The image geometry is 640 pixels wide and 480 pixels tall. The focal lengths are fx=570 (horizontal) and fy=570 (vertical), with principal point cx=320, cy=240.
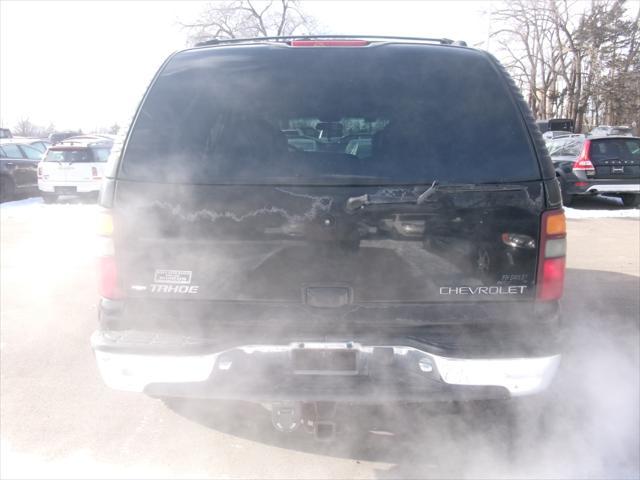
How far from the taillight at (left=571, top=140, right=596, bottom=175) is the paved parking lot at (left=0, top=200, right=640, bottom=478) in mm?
Result: 8477

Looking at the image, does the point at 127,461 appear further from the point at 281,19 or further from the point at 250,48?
the point at 281,19

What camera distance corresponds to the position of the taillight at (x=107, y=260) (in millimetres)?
2391

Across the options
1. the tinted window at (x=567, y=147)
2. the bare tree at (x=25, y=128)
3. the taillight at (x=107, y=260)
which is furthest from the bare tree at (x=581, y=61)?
the bare tree at (x=25, y=128)

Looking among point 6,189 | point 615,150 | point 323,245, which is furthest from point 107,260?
Answer: point 6,189

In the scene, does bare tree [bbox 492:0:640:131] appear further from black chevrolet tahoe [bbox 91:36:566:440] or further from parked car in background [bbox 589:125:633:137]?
black chevrolet tahoe [bbox 91:36:566:440]

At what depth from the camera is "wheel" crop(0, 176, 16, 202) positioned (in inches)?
551

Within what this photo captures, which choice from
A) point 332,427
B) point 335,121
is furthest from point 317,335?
point 335,121

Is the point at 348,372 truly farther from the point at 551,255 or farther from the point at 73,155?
the point at 73,155

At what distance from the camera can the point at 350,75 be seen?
2.63 m

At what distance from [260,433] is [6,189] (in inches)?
531

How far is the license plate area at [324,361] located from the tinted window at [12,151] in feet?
48.2

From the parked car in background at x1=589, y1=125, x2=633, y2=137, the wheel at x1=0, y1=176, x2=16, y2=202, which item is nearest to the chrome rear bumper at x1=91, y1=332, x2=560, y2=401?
the parked car in background at x1=589, y1=125, x2=633, y2=137

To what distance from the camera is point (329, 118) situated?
267cm

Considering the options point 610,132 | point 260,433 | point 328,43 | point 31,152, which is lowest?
point 260,433
